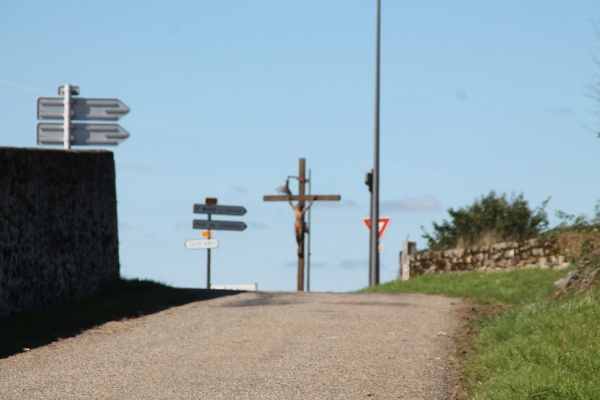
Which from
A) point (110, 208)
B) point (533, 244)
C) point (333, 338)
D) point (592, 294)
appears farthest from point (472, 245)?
point (333, 338)

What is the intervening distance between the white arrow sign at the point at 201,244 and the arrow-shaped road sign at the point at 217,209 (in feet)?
3.25

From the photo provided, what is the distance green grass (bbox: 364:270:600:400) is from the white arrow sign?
16586 millimetres

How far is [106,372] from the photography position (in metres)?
10.4

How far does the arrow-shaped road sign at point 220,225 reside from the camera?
33406 mm

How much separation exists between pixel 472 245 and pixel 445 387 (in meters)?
18.5

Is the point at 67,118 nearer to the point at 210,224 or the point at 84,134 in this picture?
the point at 84,134

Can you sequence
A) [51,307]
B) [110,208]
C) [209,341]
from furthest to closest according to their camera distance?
[110,208] → [51,307] → [209,341]

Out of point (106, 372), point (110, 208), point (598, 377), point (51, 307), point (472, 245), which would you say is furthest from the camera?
point (472, 245)

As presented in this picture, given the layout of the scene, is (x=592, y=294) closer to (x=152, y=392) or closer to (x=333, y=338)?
(x=333, y=338)

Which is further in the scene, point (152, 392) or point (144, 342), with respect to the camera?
point (144, 342)

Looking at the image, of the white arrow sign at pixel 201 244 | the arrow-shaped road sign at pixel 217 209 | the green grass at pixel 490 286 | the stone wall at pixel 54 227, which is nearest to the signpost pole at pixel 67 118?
the stone wall at pixel 54 227

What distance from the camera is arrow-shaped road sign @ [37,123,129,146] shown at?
20.3 m

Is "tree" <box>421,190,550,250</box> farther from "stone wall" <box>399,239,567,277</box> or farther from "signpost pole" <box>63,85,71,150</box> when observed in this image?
"signpost pole" <box>63,85,71,150</box>

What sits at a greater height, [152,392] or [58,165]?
[58,165]
